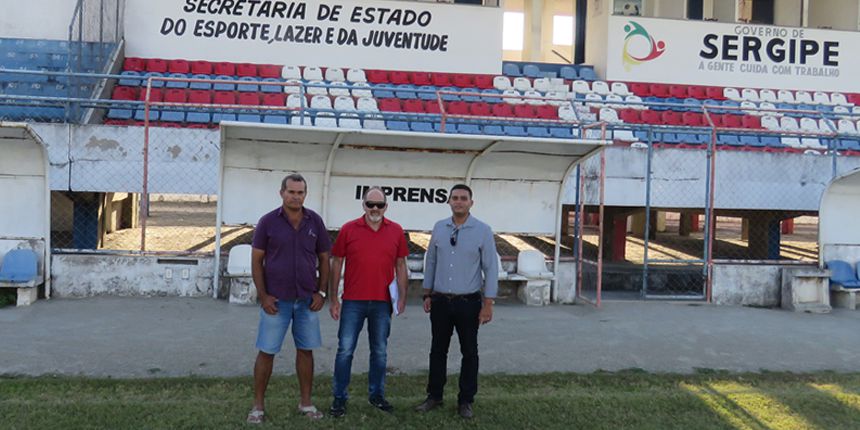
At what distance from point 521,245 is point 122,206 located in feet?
31.2

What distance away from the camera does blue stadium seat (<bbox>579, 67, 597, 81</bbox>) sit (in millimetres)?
17272

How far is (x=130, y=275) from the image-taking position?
8.76m

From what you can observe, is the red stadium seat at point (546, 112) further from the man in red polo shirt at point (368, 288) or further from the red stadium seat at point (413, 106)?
the man in red polo shirt at point (368, 288)

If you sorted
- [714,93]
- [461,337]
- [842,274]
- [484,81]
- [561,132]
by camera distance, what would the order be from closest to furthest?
1. [461,337]
2. [842,274]
3. [561,132]
4. [484,81]
5. [714,93]

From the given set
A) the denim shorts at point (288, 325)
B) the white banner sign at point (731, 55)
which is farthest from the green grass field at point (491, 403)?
the white banner sign at point (731, 55)

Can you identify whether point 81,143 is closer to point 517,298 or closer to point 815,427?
point 517,298

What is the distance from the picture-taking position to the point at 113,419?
4445 millimetres

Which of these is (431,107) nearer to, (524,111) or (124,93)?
(524,111)

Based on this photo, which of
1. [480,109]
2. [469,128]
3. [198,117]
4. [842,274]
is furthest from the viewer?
[480,109]

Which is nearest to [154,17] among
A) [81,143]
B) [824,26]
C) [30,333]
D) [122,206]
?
[122,206]

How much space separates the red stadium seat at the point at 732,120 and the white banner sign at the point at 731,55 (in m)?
1.94

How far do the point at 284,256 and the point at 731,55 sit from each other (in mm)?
16509

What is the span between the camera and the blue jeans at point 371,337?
4727 millimetres

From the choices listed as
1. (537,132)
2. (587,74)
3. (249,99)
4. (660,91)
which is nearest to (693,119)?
(660,91)
